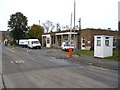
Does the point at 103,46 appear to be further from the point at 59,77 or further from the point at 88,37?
the point at 88,37

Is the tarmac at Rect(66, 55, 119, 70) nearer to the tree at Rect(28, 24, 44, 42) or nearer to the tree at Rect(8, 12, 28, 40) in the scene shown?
the tree at Rect(28, 24, 44, 42)

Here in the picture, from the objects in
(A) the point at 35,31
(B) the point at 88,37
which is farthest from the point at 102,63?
(A) the point at 35,31

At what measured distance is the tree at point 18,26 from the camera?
70938 millimetres

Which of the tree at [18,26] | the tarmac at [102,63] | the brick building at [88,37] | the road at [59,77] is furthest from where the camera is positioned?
the tree at [18,26]

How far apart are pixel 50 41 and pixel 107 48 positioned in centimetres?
3112

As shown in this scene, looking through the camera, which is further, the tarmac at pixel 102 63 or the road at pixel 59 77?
the tarmac at pixel 102 63

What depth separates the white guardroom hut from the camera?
19494 mm

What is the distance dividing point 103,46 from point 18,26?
57837 mm

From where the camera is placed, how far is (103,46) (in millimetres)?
19469

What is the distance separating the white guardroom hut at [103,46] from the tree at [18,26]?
55.5 meters

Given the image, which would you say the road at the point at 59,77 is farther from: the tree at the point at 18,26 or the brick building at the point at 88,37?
the tree at the point at 18,26

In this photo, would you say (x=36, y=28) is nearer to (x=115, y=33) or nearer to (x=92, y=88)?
(x=115, y=33)

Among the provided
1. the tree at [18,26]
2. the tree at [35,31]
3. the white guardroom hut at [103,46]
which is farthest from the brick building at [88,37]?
the tree at [18,26]

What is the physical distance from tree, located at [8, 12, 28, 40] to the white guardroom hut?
55.5 metres
